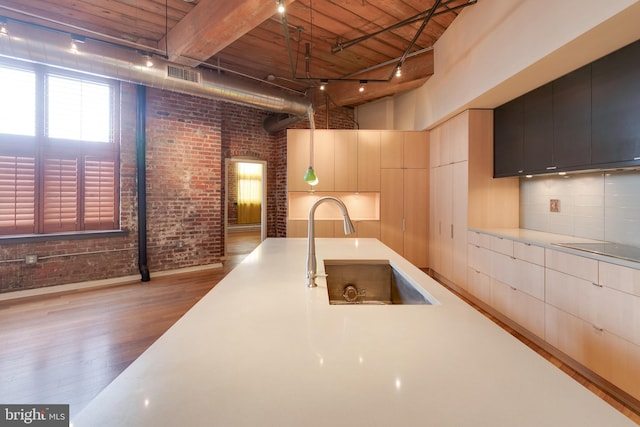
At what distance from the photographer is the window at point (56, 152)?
3.73m

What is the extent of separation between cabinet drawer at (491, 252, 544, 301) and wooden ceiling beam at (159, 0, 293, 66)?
3.20 m

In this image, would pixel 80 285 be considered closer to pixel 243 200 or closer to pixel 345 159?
pixel 345 159

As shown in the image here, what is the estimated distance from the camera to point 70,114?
13.5ft

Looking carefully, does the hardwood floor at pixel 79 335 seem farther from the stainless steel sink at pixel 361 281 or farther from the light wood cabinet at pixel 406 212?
the light wood cabinet at pixel 406 212

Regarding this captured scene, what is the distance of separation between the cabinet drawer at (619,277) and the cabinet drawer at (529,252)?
536 millimetres

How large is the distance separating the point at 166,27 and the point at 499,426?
14.7 feet

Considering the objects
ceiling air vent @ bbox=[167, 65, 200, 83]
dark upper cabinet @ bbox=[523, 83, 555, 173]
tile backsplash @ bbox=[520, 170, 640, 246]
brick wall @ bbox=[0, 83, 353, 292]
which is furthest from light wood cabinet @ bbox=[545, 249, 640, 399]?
brick wall @ bbox=[0, 83, 353, 292]

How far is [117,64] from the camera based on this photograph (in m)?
3.34

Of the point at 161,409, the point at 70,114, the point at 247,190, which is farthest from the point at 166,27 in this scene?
the point at 247,190

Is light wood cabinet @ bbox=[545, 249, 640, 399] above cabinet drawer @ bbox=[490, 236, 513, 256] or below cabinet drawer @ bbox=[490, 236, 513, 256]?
below

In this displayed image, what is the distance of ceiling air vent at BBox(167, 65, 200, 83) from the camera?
3.64 metres

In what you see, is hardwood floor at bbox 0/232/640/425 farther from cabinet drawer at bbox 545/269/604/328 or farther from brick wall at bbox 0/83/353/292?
cabinet drawer at bbox 545/269/604/328

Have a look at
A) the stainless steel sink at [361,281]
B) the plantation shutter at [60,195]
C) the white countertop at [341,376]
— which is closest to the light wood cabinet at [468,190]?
the stainless steel sink at [361,281]

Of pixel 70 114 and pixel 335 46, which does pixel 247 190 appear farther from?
pixel 335 46
